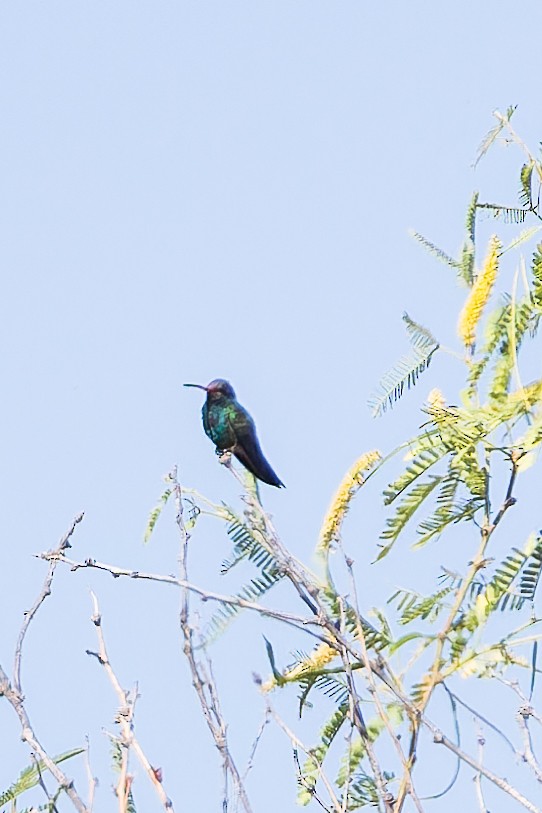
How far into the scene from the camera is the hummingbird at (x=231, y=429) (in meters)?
4.68

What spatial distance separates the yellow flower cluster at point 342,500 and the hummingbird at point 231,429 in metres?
2.48

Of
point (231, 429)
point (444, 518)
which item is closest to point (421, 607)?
point (444, 518)

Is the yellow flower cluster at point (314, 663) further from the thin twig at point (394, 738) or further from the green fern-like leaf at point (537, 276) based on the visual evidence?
the green fern-like leaf at point (537, 276)

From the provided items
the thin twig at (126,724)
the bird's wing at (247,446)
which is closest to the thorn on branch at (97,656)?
the thin twig at (126,724)

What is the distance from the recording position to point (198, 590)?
2139 mm

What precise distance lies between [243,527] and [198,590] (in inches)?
9.8

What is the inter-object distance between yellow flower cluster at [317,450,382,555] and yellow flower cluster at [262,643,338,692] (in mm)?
183

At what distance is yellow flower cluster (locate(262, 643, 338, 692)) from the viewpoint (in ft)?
7.07

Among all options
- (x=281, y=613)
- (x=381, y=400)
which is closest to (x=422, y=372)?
(x=381, y=400)

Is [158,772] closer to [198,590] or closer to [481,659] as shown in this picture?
[198,590]

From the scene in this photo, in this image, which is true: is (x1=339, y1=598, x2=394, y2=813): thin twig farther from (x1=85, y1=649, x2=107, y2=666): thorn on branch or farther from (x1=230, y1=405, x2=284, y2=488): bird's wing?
(x1=230, y1=405, x2=284, y2=488): bird's wing

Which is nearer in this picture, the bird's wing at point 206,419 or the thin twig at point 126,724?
the thin twig at point 126,724

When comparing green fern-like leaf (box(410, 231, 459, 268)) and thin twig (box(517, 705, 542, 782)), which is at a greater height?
green fern-like leaf (box(410, 231, 459, 268))

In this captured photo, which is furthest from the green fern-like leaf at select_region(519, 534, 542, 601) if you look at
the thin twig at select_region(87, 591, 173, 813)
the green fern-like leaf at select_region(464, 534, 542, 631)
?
the thin twig at select_region(87, 591, 173, 813)
